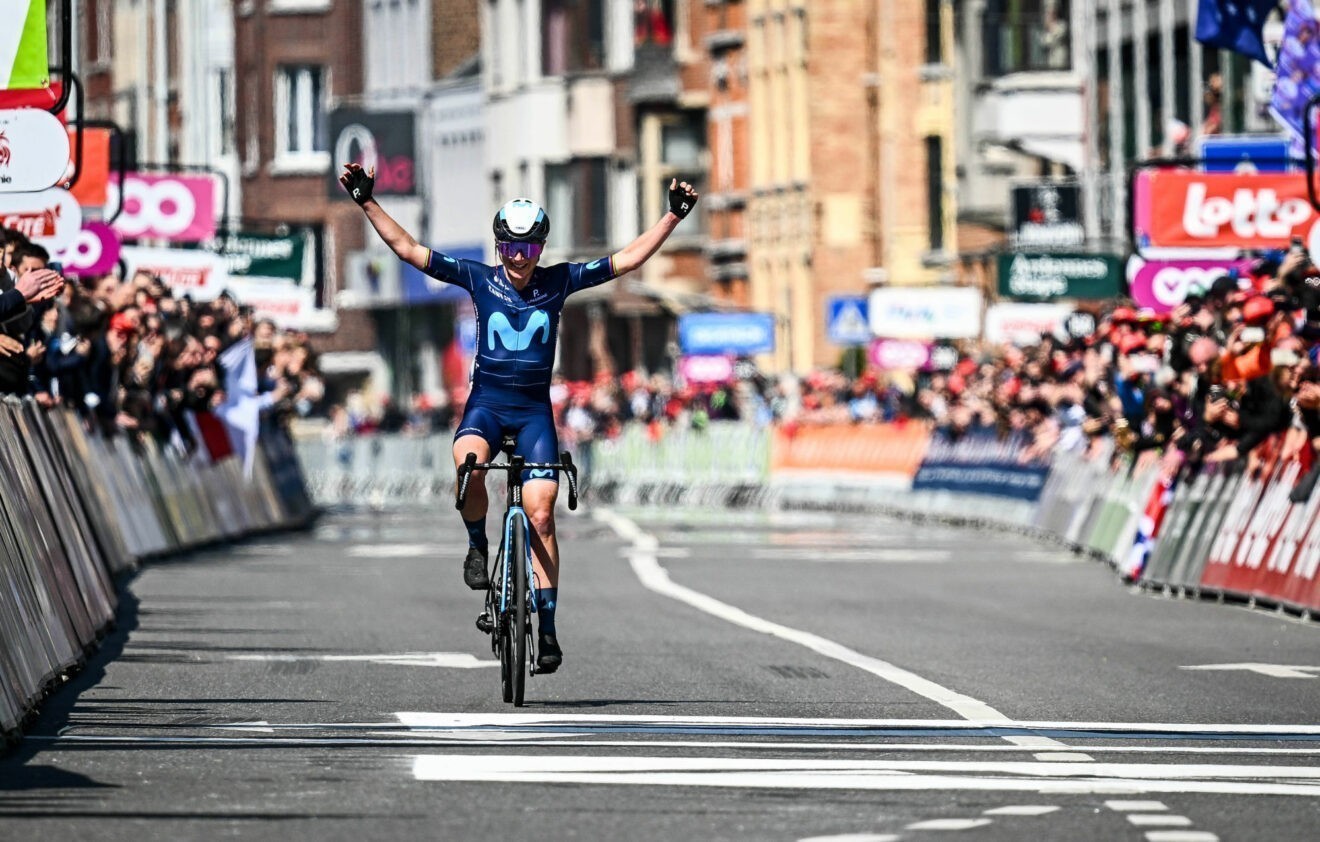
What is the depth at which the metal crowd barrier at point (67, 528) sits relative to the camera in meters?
14.6

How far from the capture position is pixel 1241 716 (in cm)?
1457

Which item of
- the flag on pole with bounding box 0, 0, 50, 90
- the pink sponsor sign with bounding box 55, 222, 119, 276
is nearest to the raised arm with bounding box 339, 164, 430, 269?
the flag on pole with bounding box 0, 0, 50, 90

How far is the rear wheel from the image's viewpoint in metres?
14.8

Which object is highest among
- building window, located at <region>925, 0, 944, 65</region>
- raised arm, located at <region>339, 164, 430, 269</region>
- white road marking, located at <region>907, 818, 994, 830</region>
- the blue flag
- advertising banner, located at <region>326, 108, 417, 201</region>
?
building window, located at <region>925, 0, 944, 65</region>

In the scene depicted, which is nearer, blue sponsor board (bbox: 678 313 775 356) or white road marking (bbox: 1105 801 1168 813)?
white road marking (bbox: 1105 801 1168 813)

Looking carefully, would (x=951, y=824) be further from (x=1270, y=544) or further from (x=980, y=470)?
(x=980, y=470)

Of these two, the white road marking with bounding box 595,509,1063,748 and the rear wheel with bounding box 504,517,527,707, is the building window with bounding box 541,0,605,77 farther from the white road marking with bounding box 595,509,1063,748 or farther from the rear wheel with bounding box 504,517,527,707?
the rear wheel with bounding box 504,517,527,707

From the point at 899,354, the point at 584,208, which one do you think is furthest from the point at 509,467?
the point at 584,208

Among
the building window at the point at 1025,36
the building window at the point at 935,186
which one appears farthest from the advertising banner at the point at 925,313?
the building window at the point at 935,186

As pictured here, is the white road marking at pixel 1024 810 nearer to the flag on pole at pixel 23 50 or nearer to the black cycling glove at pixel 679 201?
the black cycling glove at pixel 679 201

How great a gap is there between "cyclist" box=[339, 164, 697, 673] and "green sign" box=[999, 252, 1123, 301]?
90.8 ft

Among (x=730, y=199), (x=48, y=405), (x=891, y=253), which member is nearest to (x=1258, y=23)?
(x=48, y=405)

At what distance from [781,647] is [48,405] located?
6.19m

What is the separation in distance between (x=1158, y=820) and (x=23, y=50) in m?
8.11
